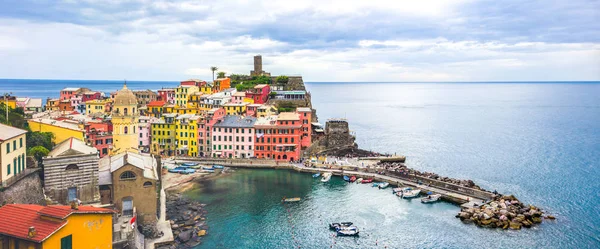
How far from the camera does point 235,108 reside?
98812mm

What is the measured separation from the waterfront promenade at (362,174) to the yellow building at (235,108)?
18.7 meters

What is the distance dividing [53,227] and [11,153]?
12920 millimetres

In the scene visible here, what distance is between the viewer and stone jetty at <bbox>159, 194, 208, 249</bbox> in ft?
147

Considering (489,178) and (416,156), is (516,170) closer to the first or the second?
(489,178)

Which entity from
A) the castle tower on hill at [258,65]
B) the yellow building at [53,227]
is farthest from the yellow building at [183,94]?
the yellow building at [53,227]

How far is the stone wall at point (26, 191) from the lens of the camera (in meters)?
34.9

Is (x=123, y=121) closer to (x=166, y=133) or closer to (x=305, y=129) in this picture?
(x=166, y=133)

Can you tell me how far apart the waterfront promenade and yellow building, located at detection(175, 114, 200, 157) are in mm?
3260

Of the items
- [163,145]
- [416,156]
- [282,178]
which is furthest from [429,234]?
[163,145]

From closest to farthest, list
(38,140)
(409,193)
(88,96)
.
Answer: (38,140) < (409,193) < (88,96)

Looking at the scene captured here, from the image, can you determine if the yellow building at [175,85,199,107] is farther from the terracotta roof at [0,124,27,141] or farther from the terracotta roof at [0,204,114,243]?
the terracotta roof at [0,204,114,243]

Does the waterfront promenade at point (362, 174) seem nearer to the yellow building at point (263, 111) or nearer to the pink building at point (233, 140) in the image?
the pink building at point (233, 140)

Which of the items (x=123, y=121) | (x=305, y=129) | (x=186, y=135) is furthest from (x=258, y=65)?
(x=123, y=121)

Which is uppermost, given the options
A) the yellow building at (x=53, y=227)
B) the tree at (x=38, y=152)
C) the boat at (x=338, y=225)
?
the tree at (x=38, y=152)
